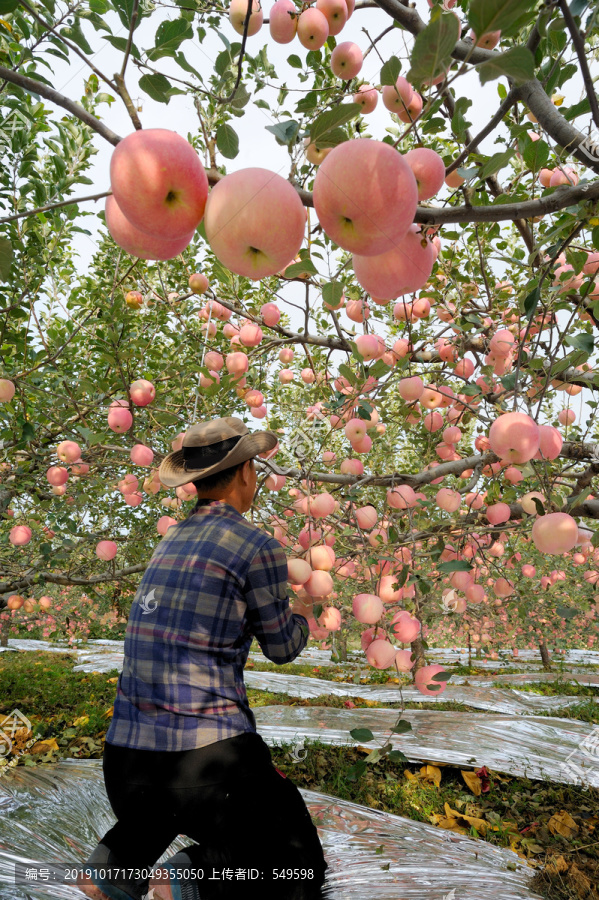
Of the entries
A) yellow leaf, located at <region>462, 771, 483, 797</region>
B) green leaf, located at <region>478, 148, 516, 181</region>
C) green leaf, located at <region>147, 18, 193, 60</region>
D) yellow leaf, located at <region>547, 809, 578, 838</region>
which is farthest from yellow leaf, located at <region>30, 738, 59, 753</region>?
green leaf, located at <region>478, 148, 516, 181</region>

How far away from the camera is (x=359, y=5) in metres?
1.73

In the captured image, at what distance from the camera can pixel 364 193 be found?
0.71 m

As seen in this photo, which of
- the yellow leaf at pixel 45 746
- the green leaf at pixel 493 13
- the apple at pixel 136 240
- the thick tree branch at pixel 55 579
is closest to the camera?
the green leaf at pixel 493 13

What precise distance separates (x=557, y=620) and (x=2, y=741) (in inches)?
405

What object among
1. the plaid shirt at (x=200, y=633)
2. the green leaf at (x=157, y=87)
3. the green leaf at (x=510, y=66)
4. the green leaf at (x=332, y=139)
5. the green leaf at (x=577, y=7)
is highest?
the green leaf at (x=577, y=7)

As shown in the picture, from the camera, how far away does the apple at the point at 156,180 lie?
0.72 meters

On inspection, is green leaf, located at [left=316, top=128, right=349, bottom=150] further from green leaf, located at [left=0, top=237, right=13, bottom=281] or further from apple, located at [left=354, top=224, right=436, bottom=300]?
green leaf, located at [left=0, top=237, right=13, bottom=281]

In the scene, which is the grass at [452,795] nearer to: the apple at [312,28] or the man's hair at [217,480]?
the man's hair at [217,480]

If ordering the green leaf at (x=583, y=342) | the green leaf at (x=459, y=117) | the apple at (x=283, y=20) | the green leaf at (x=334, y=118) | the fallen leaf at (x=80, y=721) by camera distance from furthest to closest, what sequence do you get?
the fallen leaf at (x=80, y=721), the apple at (x=283, y=20), the green leaf at (x=583, y=342), the green leaf at (x=459, y=117), the green leaf at (x=334, y=118)

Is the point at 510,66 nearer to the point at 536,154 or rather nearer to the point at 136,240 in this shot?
the point at 136,240

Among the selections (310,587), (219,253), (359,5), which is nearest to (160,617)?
(310,587)

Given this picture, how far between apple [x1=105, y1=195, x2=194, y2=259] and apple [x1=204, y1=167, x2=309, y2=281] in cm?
9

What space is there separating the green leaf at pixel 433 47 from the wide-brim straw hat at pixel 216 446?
121 centimetres

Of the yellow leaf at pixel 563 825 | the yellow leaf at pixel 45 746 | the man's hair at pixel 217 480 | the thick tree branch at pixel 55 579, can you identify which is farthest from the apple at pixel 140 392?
the yellow leaf at pixel 563 825
